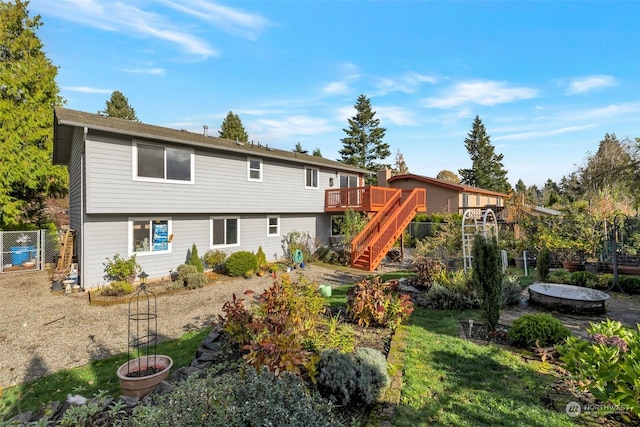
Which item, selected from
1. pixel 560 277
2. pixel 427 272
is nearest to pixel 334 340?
pixel 427 272

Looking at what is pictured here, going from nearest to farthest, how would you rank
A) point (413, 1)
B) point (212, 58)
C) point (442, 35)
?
point (413, 1) < point (442, 35) < point (212, 58)

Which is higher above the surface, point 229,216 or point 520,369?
point 229,216

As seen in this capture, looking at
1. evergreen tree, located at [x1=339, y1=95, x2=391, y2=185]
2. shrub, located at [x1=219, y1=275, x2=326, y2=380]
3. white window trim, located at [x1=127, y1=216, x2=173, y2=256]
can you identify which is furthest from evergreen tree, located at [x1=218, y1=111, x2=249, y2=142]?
shrub, located at [x1=219, y1=275, x2=326, y2=380]

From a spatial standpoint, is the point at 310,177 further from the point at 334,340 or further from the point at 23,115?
the point at 23,115

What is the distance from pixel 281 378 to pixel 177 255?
10.3 m

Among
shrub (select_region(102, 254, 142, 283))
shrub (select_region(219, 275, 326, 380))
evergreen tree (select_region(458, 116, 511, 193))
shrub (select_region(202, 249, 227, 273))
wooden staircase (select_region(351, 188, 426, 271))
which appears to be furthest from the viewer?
evergreen tree (select_region(458, 116, 511, 193))

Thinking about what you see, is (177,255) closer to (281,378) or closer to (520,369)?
(281,378)

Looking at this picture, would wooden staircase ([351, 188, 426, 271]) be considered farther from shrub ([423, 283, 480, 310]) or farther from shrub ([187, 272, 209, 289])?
shrub ([187, 272, 209, 289])

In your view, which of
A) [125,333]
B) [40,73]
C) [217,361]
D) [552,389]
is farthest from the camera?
[40,73]

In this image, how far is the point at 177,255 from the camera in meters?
11.6

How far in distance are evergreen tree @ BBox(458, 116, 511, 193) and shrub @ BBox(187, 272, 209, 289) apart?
1827 inches

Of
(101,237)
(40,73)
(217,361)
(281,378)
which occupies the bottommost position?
(217,361)

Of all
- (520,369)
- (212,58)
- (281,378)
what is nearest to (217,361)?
(281,378)

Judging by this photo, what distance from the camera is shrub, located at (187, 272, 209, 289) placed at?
10.4 meters
